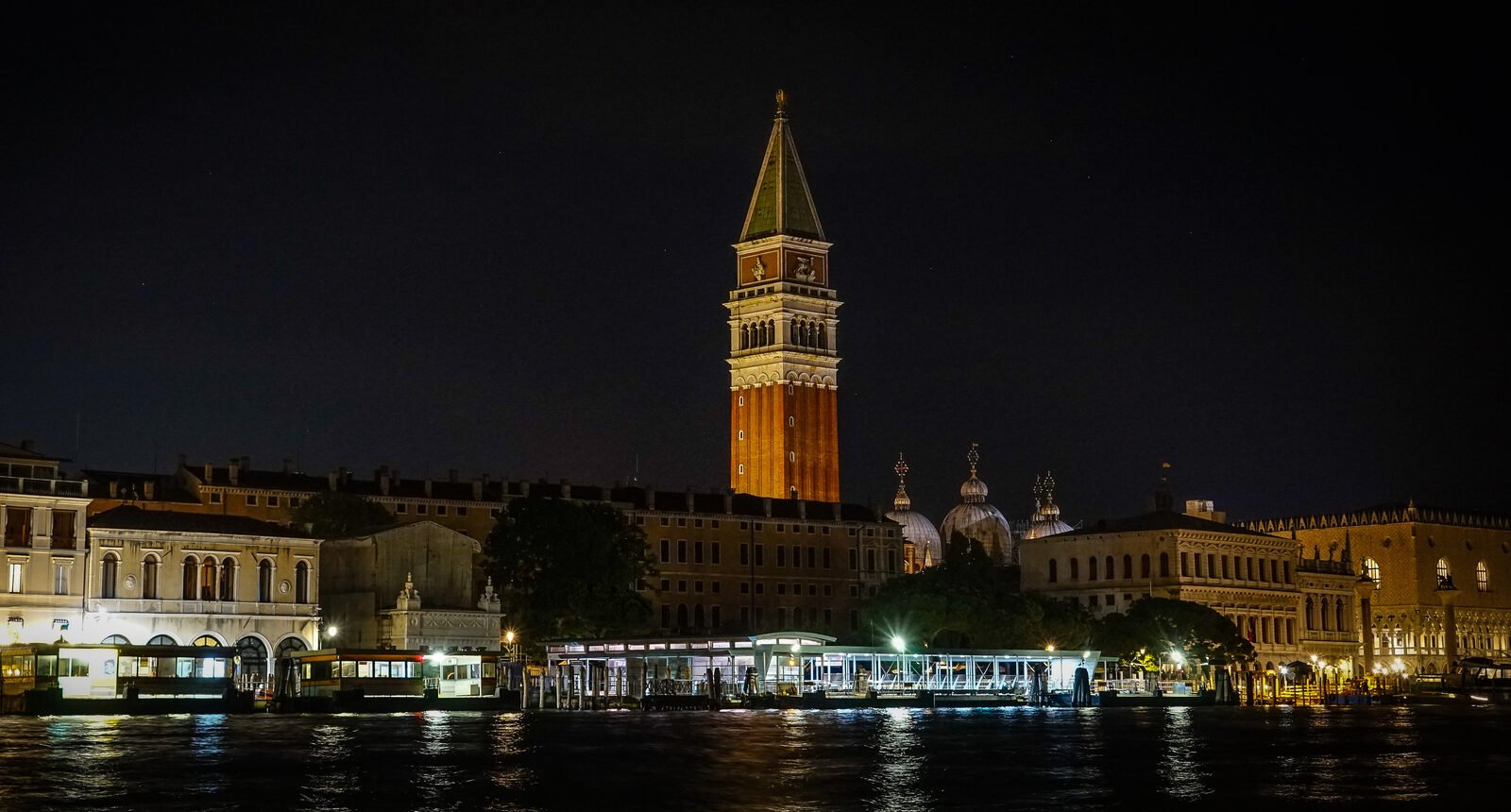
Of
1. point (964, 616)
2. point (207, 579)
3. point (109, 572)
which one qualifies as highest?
point (109, 572)

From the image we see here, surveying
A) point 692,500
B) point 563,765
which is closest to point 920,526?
point 692,500

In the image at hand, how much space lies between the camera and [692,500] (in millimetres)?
139875

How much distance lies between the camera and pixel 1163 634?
125 meters

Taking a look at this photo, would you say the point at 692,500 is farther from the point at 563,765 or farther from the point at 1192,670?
the point at 563,765

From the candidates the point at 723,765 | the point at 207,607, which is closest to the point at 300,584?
the point at 207,607

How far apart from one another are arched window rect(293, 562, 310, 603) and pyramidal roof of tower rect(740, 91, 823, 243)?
283ft

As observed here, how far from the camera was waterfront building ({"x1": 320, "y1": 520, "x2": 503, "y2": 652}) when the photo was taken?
95812mm

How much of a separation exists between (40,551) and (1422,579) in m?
109

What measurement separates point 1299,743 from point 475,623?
46.7 meters

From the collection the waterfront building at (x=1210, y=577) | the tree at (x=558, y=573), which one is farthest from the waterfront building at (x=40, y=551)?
the waterfront building at (x=1210, y=577)

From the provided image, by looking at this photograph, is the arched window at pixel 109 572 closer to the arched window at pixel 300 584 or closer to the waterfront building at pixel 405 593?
the arched window at pixel 300 584

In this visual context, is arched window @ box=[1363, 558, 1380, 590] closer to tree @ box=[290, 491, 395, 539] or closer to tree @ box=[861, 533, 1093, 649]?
tree @ box=[861, 533, 1093, 649]

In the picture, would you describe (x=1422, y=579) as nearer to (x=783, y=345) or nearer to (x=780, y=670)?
(x=783, y=345)

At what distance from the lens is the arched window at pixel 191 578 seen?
91938mm
